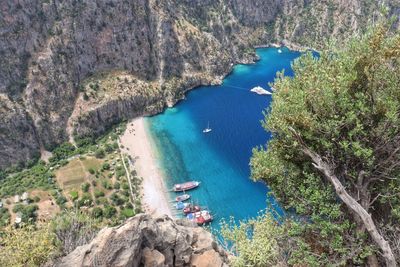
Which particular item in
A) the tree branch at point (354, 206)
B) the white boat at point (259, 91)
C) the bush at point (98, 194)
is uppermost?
the tree branch at point (354, 206)

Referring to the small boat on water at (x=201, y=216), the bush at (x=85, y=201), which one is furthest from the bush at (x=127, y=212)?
the small boat on water at (x=201, y=216)

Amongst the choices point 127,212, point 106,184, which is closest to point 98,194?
point 106,184

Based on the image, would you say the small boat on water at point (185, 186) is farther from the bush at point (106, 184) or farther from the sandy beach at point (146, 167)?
the bush at point (106, 184)

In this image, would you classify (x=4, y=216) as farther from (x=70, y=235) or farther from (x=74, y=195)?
(x=70, y=235)

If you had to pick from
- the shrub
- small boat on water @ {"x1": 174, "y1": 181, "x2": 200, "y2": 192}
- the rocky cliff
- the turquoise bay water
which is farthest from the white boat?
the shrub

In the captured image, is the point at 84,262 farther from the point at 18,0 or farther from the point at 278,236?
the point at 18,0

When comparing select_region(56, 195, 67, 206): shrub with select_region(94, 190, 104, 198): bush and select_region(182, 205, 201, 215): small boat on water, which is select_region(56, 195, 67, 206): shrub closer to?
select_region(94, 190, 104, 198): bush
